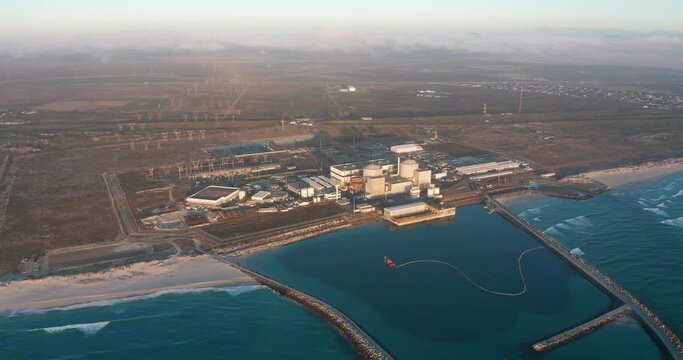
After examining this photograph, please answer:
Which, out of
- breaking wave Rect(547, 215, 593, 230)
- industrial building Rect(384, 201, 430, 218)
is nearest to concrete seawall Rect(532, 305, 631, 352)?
breaking wave Rect(547, 215, 593, 230)

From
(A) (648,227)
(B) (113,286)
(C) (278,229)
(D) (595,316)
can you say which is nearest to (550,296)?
(D) (595,316)

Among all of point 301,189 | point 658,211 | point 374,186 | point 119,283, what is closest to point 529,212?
point 658,211

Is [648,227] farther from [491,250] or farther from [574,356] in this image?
[574,356]

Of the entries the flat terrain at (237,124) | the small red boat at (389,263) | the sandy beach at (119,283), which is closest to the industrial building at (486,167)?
the flat terrain at (237,124)

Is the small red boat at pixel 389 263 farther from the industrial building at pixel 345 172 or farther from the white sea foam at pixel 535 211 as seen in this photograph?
the industrial building at pixel 345 172

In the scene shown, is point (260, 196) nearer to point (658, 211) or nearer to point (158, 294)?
point (158, 294)

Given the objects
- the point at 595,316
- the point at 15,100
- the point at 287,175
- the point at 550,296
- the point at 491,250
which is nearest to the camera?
the point at 595,316
